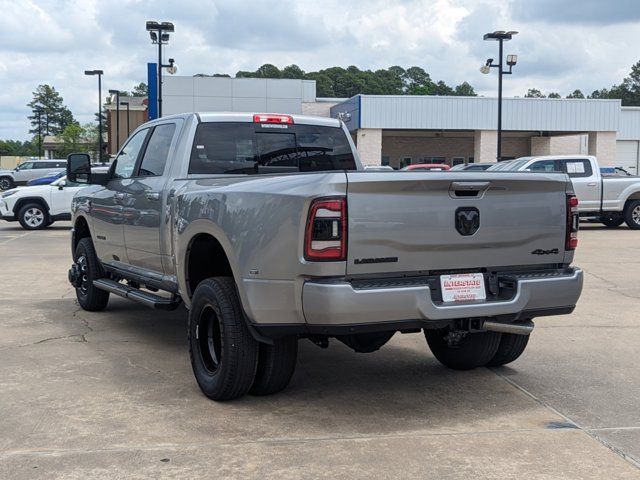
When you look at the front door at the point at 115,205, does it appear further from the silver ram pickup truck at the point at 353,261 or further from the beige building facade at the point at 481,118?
the beige building facade at the point at 481,118

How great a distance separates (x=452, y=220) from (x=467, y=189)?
0.69 feet

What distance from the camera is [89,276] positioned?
821cm

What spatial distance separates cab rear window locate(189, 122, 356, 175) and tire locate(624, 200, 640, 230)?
1485cm

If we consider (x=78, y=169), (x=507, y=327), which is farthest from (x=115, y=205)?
(x=507, y=327)

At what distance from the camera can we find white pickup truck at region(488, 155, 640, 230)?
19.3m

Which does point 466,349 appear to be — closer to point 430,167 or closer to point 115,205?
point 115,205

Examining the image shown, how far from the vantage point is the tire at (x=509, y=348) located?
5.90 meters

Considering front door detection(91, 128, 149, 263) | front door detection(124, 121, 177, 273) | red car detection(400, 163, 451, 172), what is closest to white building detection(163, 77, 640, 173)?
red car detection(400, 163, 451, 172)

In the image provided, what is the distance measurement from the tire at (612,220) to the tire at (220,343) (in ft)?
55.3

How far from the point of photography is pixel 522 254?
4926 mm

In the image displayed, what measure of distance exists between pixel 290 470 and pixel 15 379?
272 centimetres

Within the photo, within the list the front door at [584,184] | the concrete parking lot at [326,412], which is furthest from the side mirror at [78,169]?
the front door at [584,184]

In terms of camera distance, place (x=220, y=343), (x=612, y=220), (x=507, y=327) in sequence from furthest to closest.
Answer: (x=612, y=220) → (x=220, y=343) → (x=507, y=327)

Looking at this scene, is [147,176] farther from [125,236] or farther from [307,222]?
[307,222]
